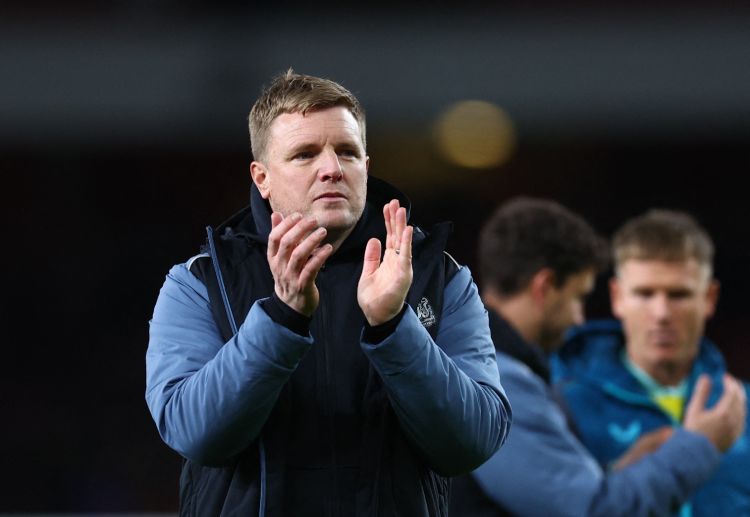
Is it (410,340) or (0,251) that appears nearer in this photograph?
(410,340)

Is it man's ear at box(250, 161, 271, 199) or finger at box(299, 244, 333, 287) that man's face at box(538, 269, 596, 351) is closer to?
man's ear at box(250, 161, 271, 199)

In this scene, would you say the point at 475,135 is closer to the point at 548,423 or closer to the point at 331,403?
the point at 548,423

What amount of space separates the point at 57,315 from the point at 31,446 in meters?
1.02

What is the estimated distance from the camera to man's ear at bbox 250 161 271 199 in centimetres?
193

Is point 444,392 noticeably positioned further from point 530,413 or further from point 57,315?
point 57,315

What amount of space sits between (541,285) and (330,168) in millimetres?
1629

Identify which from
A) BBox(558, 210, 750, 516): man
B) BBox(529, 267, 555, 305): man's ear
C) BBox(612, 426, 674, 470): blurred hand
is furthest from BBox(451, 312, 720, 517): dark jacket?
BBox(558, 210, 750, 516): man

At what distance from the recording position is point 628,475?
10.1ft

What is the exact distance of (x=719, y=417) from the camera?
10.6 ft

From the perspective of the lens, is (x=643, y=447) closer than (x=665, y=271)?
Yes

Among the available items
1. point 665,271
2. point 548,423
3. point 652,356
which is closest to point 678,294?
point 665,271

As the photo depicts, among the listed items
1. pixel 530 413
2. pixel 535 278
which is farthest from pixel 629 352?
pixel 530 413

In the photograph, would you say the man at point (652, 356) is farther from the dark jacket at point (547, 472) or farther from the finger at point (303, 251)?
the finger at point (303, 251)

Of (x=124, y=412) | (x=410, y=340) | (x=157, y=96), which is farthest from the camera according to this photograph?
(x=157, y=96)
